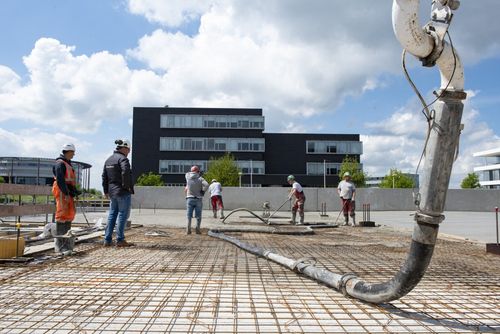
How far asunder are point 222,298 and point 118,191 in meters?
3.90

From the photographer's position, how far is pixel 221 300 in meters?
3.34

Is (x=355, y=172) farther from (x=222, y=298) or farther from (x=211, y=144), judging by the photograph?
(x=222, y=298)

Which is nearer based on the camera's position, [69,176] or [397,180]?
[69,176]

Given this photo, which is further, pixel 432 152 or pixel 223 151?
pixel 223 151

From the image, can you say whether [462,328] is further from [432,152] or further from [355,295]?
[432,152]

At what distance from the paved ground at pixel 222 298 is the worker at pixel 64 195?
0.51 meters

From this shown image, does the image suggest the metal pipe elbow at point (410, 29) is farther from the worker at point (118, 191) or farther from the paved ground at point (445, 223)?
the paved ground at point (445, 223)

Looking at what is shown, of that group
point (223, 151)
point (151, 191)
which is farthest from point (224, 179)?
point (151, 191)

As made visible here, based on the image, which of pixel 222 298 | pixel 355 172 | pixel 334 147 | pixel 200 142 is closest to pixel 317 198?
pixel 222 298

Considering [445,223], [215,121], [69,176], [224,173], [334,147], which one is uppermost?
[215,121]

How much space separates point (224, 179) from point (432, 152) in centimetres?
4916

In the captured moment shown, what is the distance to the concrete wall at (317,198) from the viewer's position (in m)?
28.3

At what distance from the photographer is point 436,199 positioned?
8.98ft

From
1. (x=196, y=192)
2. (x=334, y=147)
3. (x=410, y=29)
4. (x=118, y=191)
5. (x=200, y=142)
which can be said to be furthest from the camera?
(x=334, y=147)
